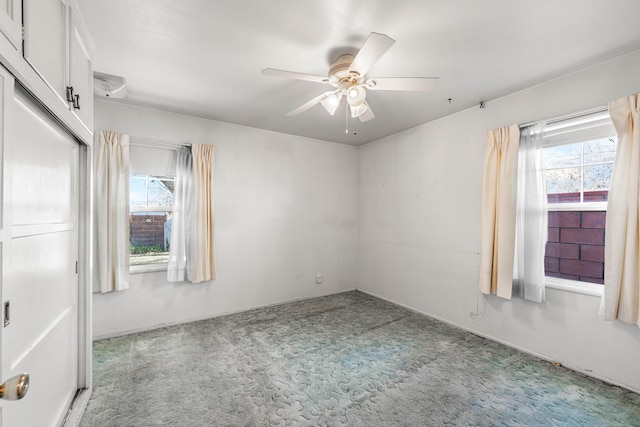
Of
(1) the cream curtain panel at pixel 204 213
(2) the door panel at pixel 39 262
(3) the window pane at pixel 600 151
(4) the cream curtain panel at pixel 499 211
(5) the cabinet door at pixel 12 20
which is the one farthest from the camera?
(1) the cream curtain panel at pixel 204 213

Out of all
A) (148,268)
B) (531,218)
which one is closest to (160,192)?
(148,268)

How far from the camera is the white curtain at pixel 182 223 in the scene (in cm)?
315

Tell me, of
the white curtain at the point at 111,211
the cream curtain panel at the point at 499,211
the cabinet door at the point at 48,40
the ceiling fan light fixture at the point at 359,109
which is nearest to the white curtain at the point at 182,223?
the white curtain at the point at 111,211

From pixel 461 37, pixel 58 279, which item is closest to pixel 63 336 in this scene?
pixel 58 279

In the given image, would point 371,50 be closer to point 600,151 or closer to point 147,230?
point 600,151

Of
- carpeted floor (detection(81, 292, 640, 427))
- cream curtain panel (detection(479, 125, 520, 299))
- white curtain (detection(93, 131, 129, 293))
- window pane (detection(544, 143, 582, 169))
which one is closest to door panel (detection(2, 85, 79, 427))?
carpeted floor (detection(81, 292, 640, 427))

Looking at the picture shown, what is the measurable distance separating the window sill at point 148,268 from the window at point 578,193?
391 cm

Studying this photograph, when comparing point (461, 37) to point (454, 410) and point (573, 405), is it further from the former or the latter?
point (573, 405)

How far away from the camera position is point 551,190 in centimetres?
250

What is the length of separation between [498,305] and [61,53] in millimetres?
3794

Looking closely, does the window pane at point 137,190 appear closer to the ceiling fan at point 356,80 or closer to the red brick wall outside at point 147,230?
the red brick wall outside at point 147,230

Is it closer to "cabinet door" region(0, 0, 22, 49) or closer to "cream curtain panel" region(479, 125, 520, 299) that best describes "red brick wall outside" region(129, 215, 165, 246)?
"cabinet door" region(0, 0, 22, 49)

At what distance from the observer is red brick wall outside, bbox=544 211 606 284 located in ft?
7.43

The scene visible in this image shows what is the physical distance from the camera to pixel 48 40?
1.25 meters
